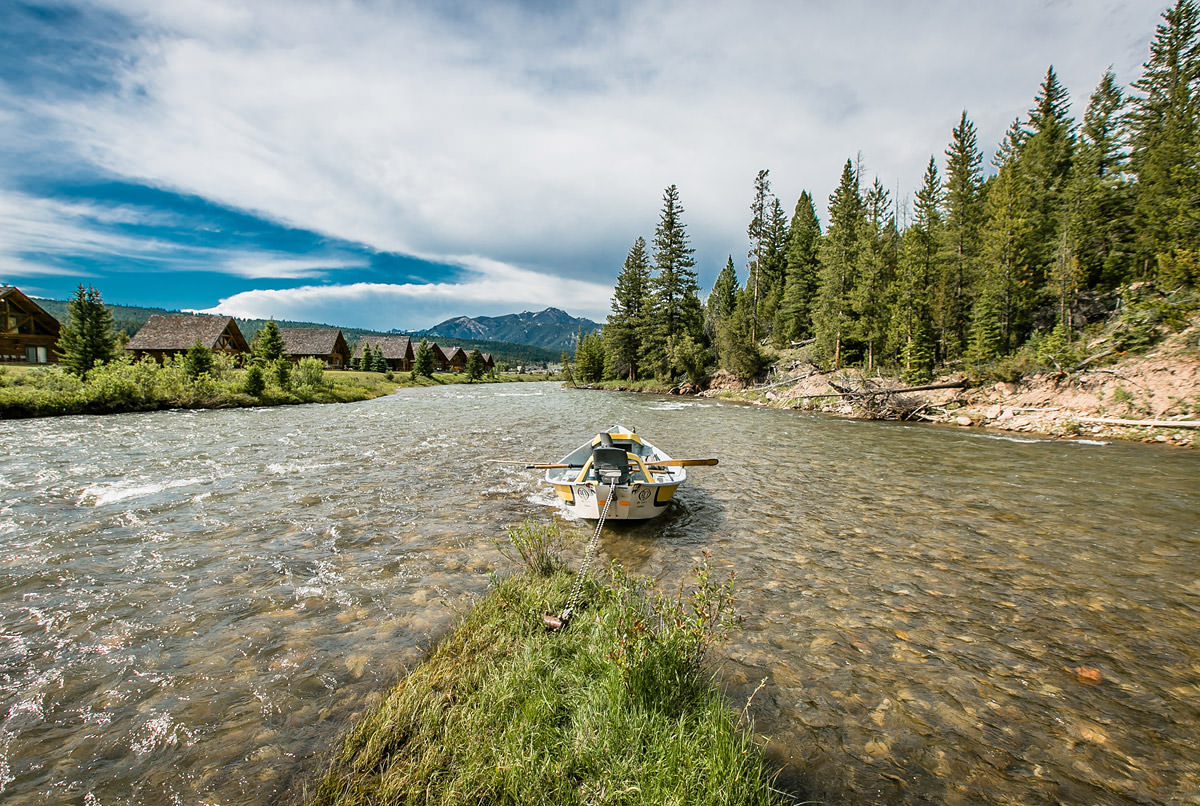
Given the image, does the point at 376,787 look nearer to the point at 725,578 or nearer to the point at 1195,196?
the point at 725,578

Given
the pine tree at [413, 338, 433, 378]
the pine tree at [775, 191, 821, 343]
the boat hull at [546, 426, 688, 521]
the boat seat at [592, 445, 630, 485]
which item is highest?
the pine tree at [775, 191, 821, 343]

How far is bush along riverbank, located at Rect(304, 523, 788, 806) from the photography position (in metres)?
2.82

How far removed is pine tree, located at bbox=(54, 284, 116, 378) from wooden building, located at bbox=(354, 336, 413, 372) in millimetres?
51522

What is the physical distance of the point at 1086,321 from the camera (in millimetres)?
28562

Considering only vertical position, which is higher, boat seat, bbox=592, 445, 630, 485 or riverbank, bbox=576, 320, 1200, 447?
riverbank, bbox=576, 320, 1200, 447

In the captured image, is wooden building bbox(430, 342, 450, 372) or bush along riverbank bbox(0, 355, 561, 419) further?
wooden building bbox(430, 342, 450, 372)

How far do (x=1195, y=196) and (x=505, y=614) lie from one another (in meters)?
36.8

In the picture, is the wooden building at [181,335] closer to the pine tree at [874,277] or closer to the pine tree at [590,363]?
the pine tree at [590,363]

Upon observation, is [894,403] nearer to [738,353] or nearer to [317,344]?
[738,353]

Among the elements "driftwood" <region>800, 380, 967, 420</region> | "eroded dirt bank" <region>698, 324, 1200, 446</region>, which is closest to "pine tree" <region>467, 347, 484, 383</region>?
"eroded dirt bank" <region>698, 324, 1200, 446</region>

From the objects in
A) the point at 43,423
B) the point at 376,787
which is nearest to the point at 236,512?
the point at 376,787

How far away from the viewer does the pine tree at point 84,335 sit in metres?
30.4

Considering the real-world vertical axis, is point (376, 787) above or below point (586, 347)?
below

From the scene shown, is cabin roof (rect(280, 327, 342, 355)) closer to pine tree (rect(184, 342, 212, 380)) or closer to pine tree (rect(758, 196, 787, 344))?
pine tree (rect(184, 342, 212, 380))
